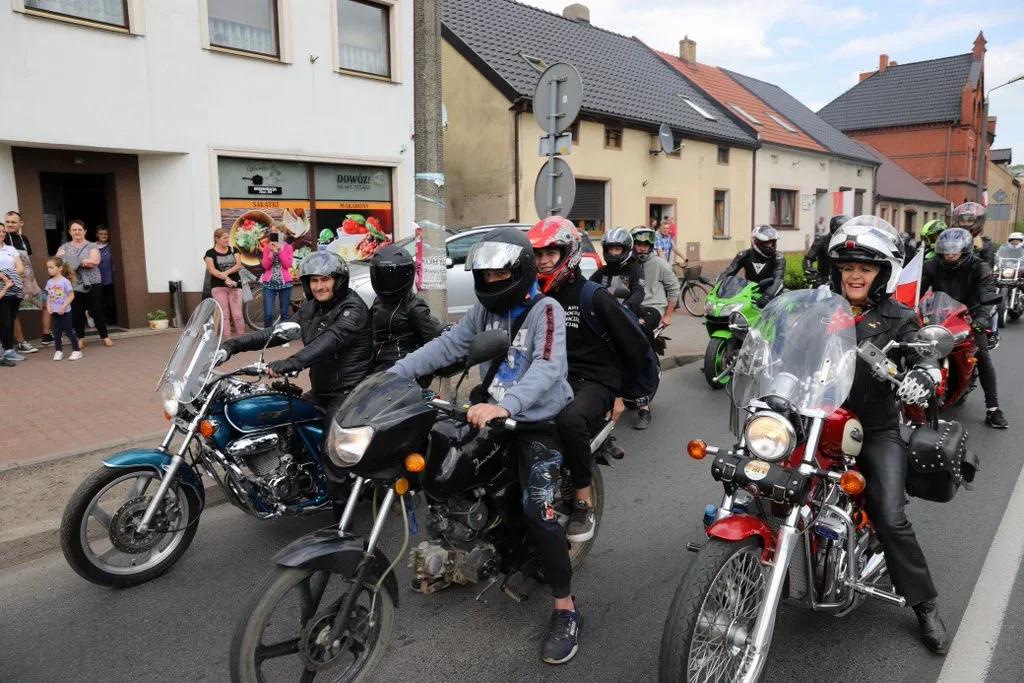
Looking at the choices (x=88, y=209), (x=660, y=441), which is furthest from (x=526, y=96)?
(x=660, y=441)

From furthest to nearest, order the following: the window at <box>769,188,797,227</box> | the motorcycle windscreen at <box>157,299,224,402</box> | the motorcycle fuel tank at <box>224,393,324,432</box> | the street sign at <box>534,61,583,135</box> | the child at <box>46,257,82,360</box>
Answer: the window at <box>769,188,797,227</box>
the child at <box>46,257,82,360</box>
the street sign at <box>534,61,583,135</box>
the motorcycle fuel tank at <box>224,393,324,432</box>
the motorcycle windscreen at <box>157,299,224,402</box>

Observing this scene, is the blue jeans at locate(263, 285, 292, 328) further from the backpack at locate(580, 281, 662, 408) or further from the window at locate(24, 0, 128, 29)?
the backpack at locate(580, 281, 662, 408)

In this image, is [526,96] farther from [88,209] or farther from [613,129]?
[88,209]

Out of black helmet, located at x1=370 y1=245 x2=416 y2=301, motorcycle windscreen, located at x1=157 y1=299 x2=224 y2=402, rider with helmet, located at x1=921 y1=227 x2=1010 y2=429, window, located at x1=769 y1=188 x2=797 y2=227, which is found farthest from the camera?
window, located at x1=769 y1=188 x2=797 y2=227

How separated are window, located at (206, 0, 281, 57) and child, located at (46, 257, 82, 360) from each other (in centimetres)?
442

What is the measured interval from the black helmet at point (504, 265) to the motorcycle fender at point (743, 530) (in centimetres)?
121

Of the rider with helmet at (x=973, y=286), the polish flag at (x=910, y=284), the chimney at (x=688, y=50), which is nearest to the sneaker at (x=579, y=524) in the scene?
the polish flag at (x=910, y=284)

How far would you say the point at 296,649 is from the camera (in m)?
2.66

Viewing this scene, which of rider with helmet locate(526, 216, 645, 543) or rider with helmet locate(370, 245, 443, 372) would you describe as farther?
rider with helmet locate(370, 245, 443, 372)

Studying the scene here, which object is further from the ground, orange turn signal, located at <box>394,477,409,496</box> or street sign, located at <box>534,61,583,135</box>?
street sign, located at <box>534,61,583,135</box>

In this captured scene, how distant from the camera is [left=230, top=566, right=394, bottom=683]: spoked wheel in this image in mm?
2500

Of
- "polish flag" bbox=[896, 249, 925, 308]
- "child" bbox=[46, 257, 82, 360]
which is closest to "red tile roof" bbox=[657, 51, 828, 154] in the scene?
"child" bbox=[46, 257, 82, 360]

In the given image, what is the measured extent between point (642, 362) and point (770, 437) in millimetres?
1213

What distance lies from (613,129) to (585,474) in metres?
16.8
